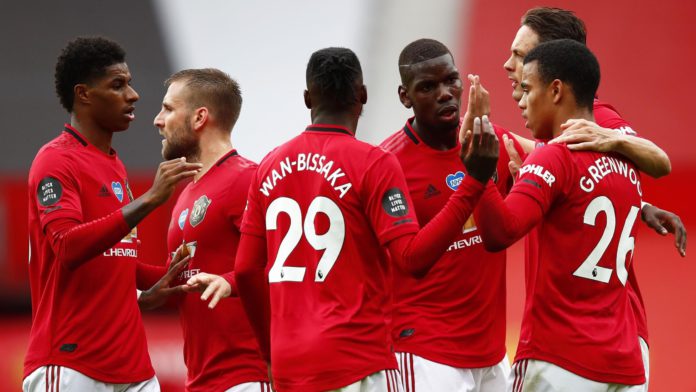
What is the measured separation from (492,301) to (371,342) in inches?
44.1

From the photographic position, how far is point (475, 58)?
38.8ft

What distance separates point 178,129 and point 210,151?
20 cm

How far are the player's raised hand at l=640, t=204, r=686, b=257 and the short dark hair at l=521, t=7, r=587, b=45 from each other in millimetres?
1096

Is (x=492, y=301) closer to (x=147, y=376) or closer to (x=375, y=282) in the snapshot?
(x=375, y=282)

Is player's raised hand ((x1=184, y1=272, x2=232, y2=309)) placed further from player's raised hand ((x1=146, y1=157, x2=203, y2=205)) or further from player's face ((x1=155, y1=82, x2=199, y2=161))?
player's face ((x1=155, y1=82, x2=199, y2=161))

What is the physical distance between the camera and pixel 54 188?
476cm

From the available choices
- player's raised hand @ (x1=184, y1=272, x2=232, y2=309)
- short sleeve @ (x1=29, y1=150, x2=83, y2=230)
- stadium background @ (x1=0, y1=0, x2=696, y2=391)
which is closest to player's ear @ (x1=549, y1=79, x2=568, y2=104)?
player's raised hand @ (x1=184, y1=272, x2=232, y2=309)

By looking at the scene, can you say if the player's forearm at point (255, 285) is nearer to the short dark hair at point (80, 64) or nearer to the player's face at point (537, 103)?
the player's face at point (537, 103)

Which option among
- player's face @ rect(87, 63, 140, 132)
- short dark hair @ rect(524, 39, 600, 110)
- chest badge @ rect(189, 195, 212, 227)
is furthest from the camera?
player's face @ rect(87, 63, 140, 132)

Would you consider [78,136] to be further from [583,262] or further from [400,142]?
[583,262]

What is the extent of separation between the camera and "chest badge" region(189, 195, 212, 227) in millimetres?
4938

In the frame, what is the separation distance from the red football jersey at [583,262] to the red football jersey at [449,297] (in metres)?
0.58

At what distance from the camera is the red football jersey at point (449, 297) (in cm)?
483

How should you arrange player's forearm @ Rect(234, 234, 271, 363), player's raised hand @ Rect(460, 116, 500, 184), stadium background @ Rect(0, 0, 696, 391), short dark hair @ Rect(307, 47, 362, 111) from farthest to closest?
stadium background @ Rect(0, 0, 696, 391), player's forearm @ Rect(234, 234, 271, 363), short dark hair @ Rect(307, 47, 362, 111), player's raised hand @ Rect(460, 116, 500, 184)
